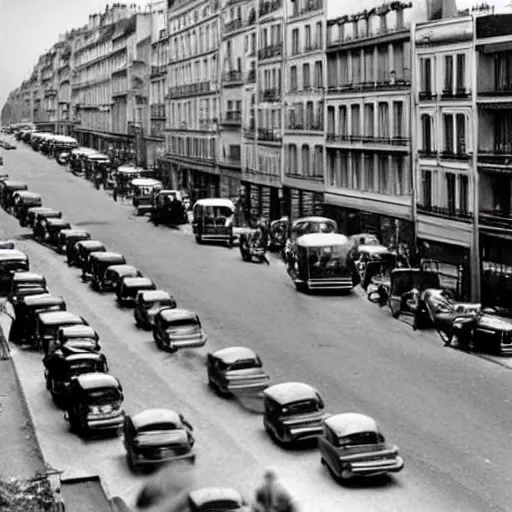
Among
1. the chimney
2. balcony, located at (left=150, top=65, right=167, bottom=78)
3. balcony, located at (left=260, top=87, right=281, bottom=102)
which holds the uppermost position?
the chimney

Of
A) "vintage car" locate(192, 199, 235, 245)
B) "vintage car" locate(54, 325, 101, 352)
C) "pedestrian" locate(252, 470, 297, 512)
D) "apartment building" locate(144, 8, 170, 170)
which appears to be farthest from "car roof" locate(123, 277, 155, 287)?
"apartment building" locate(144, 8, 170, 170)

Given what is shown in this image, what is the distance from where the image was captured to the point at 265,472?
3231cm

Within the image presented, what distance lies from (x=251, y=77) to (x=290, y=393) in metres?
62.4

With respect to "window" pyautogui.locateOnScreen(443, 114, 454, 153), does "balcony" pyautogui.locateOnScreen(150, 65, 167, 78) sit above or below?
above

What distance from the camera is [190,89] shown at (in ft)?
371

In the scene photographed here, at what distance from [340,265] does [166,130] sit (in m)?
→ 67.2

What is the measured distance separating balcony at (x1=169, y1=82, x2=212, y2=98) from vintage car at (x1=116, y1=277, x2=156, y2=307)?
52211mm

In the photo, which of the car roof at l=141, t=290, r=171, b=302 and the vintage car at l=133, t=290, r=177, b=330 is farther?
the car roof at l=141, t=290, r=171, b=302

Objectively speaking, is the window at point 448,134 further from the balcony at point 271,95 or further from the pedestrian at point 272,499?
the pedestrian at point 272,499

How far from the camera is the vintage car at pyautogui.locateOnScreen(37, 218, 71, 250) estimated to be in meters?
76.9

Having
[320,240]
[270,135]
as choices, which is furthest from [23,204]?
[320,240]

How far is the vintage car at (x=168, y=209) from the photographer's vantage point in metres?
86.8

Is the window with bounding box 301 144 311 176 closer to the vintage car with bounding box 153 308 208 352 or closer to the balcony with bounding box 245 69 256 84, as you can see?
the balcony with bounding box 245 69 256 84

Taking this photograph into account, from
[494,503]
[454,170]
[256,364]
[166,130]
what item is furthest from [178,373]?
[166,130]
